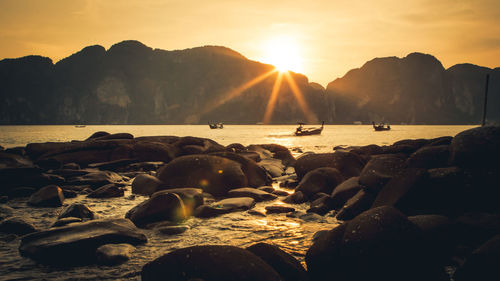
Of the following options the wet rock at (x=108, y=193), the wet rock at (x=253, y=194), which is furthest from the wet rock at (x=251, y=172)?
the wet rock at (x=108, y=193)

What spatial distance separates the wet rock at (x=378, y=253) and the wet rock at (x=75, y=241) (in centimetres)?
251

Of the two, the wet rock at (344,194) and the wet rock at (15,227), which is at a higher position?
the wet rock at (344,194)

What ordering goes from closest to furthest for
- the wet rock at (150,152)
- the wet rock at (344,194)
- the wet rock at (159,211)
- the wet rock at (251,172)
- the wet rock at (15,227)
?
the wet rock at (15,227), the wet rock at (159,211), the wet rock at (344,194), the wet rock at (251,172), the wet rock at (150,152)

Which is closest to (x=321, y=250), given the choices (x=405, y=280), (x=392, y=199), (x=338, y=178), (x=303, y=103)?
(x=405, y=280)

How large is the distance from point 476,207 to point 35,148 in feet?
52.9

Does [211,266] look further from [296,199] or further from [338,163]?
[338,163]

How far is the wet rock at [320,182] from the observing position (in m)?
7.22

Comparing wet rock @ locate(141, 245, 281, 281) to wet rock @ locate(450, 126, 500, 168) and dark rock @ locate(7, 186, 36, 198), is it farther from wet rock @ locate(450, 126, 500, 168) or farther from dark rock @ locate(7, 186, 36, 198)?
dark rock @ locate(7, 186, 36, 198)

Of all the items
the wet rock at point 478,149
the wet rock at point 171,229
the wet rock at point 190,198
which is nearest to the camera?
the wet rock at point 171,229

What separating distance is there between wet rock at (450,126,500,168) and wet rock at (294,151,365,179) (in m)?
3.74

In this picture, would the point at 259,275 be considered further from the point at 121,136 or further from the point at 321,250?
the point at 121,136

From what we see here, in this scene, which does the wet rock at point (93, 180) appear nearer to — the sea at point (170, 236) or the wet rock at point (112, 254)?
the sea at point (170, 236)

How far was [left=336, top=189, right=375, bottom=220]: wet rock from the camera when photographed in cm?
538

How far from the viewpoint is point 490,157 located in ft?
15.6
